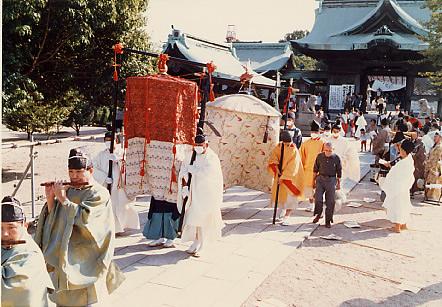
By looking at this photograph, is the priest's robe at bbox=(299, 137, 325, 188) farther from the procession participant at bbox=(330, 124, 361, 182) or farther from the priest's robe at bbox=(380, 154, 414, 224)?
the priest's robe at bbox=(380, 154, 414, 224)

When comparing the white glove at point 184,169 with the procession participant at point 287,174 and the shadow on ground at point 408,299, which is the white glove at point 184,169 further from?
the shadow on ground at point 408,299

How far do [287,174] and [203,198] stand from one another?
2539 millimetres

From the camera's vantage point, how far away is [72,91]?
11070 millimetres

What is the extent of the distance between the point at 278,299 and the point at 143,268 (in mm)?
1843

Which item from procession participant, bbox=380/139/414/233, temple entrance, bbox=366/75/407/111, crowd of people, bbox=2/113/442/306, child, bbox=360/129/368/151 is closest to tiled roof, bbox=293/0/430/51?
temple entrance, bbox=366/75/407/111

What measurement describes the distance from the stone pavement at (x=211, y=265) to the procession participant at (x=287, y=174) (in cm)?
46

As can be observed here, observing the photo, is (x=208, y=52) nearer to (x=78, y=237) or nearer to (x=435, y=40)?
(x=435, y=40)

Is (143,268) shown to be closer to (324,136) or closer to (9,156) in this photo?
(324,136)

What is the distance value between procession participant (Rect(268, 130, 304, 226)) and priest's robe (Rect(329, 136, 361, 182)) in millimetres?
1832

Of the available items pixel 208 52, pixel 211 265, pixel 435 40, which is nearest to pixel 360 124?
pixel 435 40

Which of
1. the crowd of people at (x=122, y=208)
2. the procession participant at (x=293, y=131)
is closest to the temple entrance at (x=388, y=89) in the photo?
the crowd of people at (x=122, y=208)

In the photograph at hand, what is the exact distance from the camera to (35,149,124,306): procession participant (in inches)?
138

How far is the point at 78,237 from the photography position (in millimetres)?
3617

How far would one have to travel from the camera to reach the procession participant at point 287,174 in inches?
332
